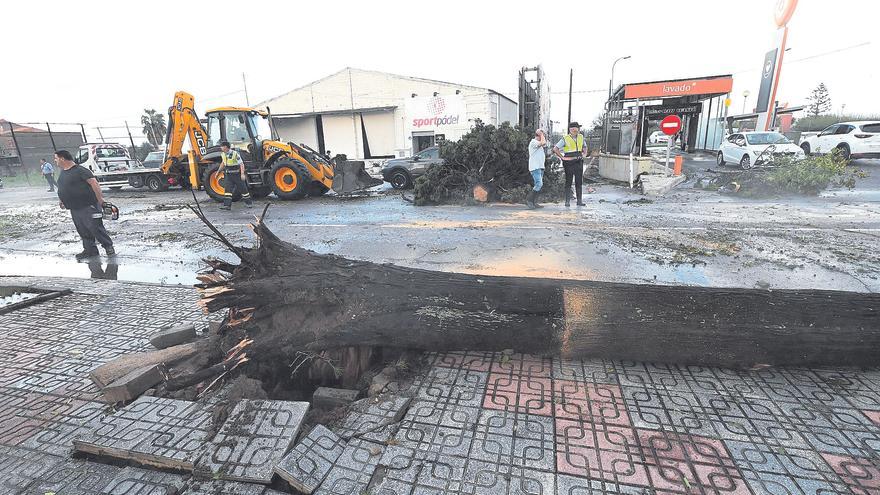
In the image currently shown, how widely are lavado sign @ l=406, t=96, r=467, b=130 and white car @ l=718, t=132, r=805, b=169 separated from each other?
603 inches

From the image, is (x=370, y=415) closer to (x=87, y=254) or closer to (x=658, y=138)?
(x=87, y=254)

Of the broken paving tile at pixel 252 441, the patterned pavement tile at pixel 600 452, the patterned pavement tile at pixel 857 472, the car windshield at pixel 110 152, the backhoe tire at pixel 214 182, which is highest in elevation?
the car windshield at pixel 110 152

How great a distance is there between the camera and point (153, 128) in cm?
3250

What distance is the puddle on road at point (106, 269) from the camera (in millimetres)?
5754

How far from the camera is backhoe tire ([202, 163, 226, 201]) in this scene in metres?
12.3

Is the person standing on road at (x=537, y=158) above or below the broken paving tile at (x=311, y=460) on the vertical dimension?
above

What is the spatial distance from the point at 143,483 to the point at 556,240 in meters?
5.63

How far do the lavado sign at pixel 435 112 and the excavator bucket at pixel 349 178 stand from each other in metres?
15.7

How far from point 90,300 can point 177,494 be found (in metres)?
3.86

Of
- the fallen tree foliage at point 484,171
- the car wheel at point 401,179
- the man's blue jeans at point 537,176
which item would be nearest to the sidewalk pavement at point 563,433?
the man's blue jeans at point 537,176

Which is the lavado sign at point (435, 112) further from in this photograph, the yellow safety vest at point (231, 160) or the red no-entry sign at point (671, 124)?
the yellow safety vest at point (231, 160)

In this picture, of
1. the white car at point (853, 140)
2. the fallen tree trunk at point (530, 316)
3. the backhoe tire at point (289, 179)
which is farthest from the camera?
the white car at point (853, 140)

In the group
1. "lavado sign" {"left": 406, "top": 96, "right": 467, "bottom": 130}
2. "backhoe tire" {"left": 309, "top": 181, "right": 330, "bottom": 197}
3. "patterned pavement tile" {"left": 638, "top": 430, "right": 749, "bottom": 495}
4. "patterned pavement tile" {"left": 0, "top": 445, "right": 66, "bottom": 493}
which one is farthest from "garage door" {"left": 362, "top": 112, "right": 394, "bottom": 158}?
"patterned pavement tile" {"left": 638, "top": 430, "right": 749, "bottom": 495}

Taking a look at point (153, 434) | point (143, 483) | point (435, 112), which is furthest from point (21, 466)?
point (435, 112)
